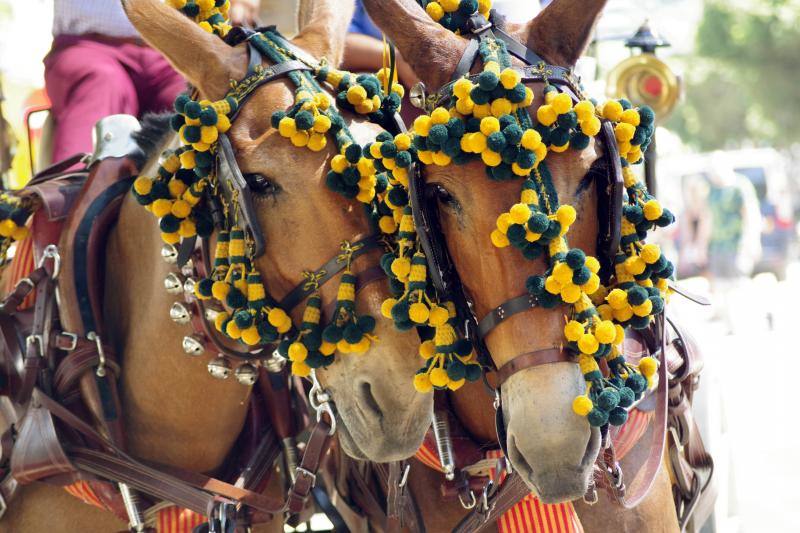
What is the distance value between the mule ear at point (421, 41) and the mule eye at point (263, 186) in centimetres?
48

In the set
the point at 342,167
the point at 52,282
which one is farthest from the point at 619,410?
the point at 52,282

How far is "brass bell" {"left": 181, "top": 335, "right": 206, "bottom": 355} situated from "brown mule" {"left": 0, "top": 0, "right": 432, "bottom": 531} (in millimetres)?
114

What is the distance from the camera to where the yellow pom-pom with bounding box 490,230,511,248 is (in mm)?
2252

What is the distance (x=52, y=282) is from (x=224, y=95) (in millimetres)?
932

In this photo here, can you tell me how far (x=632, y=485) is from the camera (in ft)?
9.36

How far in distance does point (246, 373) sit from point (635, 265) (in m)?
1.20

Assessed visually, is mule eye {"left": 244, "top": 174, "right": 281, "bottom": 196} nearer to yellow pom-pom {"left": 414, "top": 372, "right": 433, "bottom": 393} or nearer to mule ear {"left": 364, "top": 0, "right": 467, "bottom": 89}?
mule ear {"left": 364, "top": 0, "right": 467, "bottom": 89}

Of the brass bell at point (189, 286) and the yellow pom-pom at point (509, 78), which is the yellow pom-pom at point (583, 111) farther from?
the brass bell at point (189, 286)

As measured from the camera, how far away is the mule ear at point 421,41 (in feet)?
8.21

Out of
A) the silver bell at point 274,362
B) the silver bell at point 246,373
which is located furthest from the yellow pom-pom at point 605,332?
the silver bell at point 246,373

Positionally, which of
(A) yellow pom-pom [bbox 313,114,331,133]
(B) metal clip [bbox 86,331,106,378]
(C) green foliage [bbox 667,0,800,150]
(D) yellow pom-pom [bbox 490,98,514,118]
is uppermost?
(D) yellow pom-pom [bbox 490,98,514,118]

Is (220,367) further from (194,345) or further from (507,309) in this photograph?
(507,309)

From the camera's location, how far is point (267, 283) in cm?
271

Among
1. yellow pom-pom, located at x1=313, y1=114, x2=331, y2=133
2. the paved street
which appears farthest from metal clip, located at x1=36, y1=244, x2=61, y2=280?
→ the paved street
